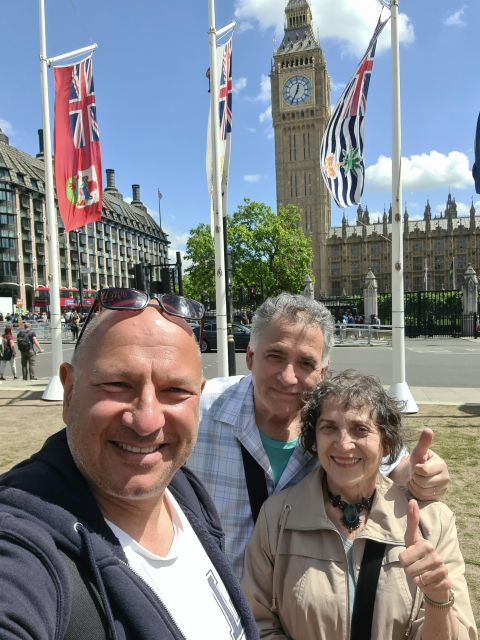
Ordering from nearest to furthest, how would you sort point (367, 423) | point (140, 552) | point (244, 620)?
point (140, 552)
point (244, 620)
point (367, 423)

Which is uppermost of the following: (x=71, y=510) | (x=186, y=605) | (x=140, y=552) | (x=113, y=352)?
(x=113, y=352)

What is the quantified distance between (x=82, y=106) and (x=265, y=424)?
897 cm

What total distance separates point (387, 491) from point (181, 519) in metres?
0.92

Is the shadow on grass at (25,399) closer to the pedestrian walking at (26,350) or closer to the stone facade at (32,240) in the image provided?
the pedestrian walking at (26,350)

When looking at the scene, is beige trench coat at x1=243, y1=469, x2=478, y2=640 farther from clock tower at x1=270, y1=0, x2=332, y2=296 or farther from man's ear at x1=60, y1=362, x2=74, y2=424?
clock tower at x1=270, y1=0, x2=332, y2=296

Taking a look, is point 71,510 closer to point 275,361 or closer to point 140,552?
point 140,552

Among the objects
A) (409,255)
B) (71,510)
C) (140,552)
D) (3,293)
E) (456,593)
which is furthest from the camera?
(409,255)

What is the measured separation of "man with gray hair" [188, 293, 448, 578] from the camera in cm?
200

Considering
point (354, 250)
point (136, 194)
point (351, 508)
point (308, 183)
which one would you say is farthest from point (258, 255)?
point (136, 194)

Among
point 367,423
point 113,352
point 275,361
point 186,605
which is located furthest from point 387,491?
point 113,352

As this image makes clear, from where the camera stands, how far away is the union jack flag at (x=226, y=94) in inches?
344

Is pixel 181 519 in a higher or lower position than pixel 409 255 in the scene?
lower

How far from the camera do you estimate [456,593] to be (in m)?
1.62

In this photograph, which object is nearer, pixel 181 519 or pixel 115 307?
pixel 115 307
